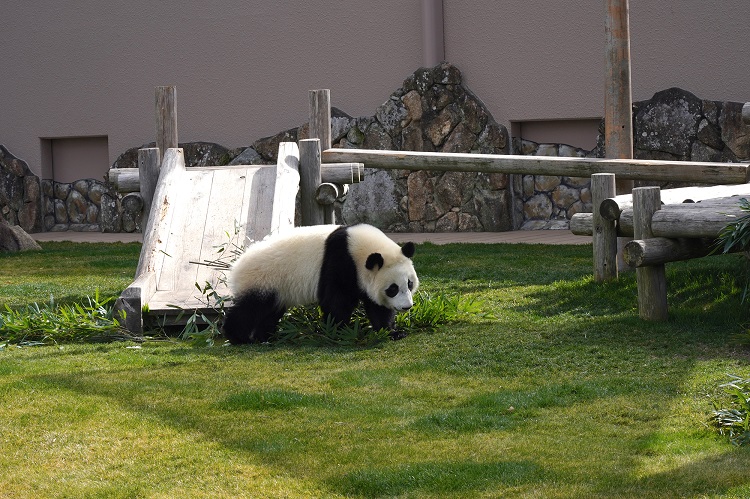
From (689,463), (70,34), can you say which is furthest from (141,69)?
(689,463)

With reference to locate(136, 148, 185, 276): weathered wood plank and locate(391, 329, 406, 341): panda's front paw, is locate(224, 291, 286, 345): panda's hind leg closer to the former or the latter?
locate(391, 329, 406, 341): panda's front paw

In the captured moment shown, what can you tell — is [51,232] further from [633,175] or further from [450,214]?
[633,175]

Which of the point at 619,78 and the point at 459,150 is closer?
the point at 619,78

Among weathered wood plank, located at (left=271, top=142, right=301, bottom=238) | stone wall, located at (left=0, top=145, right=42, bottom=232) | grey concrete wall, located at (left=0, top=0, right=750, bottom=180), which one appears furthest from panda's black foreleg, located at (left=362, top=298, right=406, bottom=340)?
stone wall, located at (left=0, top=145, right=42, bottom=232)

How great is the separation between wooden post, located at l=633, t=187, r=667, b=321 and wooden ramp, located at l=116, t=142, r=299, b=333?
270 centimetres

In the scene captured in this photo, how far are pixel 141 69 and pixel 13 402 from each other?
11052mm

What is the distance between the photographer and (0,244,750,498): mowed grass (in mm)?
4023

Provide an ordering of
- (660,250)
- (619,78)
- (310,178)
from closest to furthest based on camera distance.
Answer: (660,250) → (310,178) → (619,78)

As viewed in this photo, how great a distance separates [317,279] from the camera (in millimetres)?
6852

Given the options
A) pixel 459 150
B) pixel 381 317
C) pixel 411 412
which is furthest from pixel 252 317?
pixel 459 150

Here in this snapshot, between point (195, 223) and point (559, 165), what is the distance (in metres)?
3.19

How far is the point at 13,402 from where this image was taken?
17.4ft

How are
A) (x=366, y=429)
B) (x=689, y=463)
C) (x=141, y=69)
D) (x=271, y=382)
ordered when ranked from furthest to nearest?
(x=141, y=69) < (x=271, y=382) < (x=366, y=429) < (x=689, y=463)

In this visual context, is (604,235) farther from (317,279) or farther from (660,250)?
(317,279)
